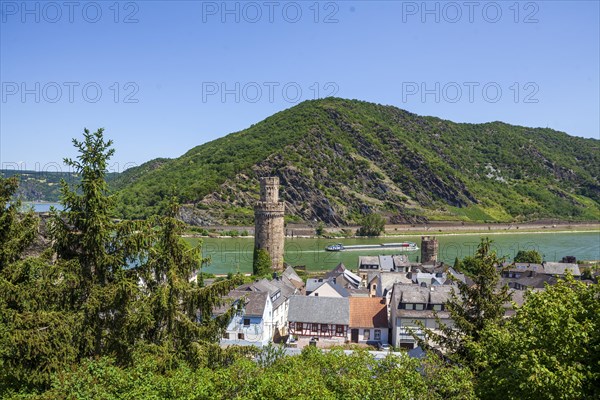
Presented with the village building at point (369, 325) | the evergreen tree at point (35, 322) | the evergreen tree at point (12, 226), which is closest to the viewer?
the evergreen tree at point (35, 322)

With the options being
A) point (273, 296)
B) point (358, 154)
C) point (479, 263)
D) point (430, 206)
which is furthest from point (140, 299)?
point (358, 154)

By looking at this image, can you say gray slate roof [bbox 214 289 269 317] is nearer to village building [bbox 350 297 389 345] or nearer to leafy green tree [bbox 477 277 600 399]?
village building [bbox 350 297 389 345]

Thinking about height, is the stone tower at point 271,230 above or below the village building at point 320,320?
above

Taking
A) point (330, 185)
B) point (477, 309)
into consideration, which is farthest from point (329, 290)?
point (330, 185)

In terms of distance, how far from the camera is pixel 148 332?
1141 cm

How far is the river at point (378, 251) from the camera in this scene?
253ft

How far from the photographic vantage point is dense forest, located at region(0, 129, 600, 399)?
9.85 meters

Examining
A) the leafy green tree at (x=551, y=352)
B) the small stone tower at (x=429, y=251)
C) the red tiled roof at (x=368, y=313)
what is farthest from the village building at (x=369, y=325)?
the small stone tower at (x=429, y=251)

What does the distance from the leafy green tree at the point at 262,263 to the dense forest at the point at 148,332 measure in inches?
1805

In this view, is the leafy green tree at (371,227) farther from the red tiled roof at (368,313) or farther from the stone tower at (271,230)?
the red tiled roof at (368,313)

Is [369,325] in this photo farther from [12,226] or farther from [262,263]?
[12,226]

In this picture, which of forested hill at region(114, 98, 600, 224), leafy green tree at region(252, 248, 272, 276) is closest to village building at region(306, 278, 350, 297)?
leafy green tree at region(252, 248, 272, 276)

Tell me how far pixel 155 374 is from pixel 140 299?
167 cm

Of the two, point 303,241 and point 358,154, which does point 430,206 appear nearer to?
point 358,154
